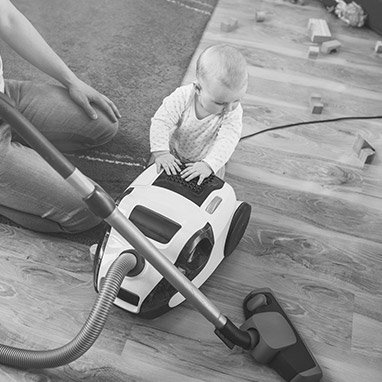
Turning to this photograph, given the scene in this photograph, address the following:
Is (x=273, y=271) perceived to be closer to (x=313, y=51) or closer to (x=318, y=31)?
(x=313, y=51)

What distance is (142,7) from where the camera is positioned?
215 cm

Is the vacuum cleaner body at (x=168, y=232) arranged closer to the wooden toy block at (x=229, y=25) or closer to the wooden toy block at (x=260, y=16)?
the wooden toy block at (x=229, y=25)

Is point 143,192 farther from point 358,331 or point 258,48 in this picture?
point 258,48

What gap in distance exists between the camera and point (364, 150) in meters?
1.62

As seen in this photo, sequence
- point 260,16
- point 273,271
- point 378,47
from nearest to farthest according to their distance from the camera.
Result: point 273,271
point 378,47
point 260,16

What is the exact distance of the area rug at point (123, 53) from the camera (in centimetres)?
156

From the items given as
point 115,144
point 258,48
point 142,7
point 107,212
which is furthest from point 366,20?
point 107,212

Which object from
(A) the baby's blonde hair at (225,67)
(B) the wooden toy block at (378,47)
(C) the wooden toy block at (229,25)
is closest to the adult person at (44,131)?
(A) the baby's blonde hair at (225,67)

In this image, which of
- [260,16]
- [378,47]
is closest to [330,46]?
[378,47]

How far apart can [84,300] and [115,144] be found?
1.65 ft

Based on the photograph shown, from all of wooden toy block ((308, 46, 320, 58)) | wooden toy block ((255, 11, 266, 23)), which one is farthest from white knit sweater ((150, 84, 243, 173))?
wooden toy block ((255, 11, 266, 23))

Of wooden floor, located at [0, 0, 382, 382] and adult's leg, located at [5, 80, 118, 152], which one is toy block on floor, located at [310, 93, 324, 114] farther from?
adult's leg, located at [5, 80, 118, 152]

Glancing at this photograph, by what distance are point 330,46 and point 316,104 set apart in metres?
0.37

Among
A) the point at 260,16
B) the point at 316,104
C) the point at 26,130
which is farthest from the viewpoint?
the point at 260,16
